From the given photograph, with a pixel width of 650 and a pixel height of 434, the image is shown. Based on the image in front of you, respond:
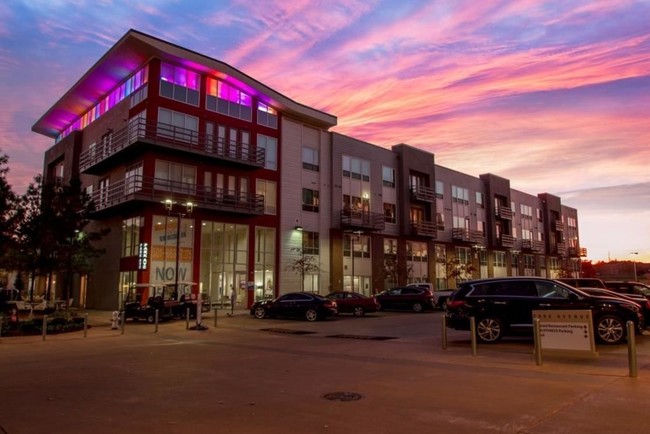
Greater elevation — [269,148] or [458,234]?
[269,148]

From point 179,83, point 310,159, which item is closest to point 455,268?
point 310,159

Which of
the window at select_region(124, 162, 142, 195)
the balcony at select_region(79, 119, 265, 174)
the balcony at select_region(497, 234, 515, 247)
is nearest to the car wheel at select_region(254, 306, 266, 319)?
the window at select_region(124, 162, 142, 195)

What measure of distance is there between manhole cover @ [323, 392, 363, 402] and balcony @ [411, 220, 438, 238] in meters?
44.1

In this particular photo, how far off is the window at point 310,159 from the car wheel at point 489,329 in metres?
30.4

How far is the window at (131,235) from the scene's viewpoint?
3466 cm

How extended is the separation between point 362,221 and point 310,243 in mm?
5463

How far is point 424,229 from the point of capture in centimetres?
5262

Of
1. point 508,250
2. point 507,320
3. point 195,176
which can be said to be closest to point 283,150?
point 195,176

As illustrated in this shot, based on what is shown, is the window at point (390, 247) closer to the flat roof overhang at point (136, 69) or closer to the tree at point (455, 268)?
the tree at point (455, 268)

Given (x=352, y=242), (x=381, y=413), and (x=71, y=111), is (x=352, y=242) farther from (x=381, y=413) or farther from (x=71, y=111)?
(x=381, y=413)

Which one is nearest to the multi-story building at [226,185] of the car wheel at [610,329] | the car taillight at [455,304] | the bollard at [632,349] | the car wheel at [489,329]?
the car taillight at [455,304]

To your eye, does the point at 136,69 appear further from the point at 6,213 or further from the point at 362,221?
the point at 362,221

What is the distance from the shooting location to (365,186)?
48375mm

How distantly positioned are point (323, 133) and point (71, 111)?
76.3 ft
